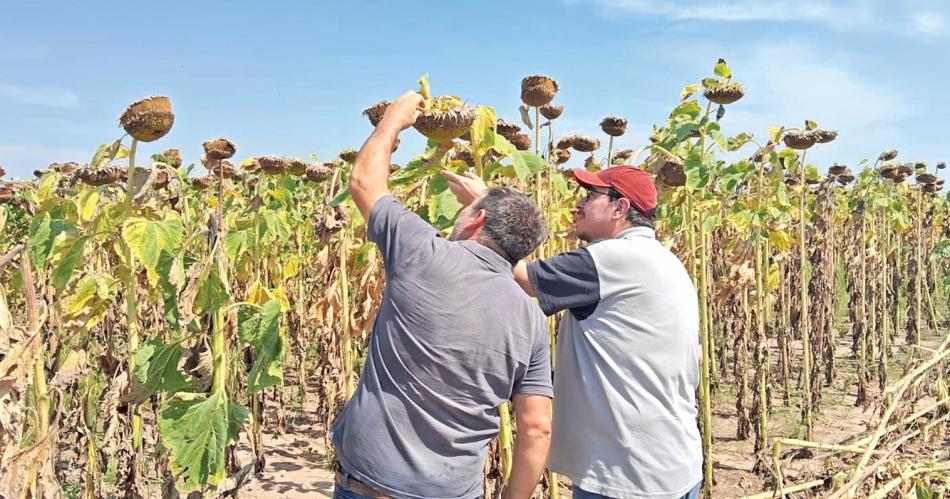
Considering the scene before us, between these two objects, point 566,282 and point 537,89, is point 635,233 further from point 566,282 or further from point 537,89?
point 537,89

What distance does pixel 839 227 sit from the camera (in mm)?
14195

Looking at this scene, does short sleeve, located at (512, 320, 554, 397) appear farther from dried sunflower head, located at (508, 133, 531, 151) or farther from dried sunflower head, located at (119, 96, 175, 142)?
dried sunflower head, located at (508, 133, 531, 151)

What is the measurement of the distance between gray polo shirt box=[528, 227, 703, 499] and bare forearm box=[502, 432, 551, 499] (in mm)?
331

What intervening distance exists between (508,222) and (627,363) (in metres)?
0.64

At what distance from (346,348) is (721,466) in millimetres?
3322

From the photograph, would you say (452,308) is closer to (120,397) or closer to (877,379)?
(120,397)

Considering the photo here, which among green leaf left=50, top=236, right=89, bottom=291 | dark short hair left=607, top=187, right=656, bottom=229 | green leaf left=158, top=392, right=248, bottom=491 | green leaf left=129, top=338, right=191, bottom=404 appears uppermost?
dark short hair left=607, top=187, right=656, bottom=229

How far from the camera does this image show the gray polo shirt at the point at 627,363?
7.88ft

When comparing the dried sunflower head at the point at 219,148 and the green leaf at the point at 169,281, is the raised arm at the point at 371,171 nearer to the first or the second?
the green leaf at the point at 169,281

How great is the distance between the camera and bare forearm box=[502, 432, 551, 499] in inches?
84.7

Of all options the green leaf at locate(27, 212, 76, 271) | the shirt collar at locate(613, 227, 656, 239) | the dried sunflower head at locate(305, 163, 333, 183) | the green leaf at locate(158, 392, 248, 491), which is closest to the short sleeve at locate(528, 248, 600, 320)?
the shirt collar at locate(613, 227, 656, 239)

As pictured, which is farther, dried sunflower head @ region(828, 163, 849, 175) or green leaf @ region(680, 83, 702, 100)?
dried sunflower head @ region(828, 163, 849, 175)

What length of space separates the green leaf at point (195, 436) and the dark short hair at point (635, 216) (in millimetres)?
1527

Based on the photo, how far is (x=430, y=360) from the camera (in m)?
2.01
